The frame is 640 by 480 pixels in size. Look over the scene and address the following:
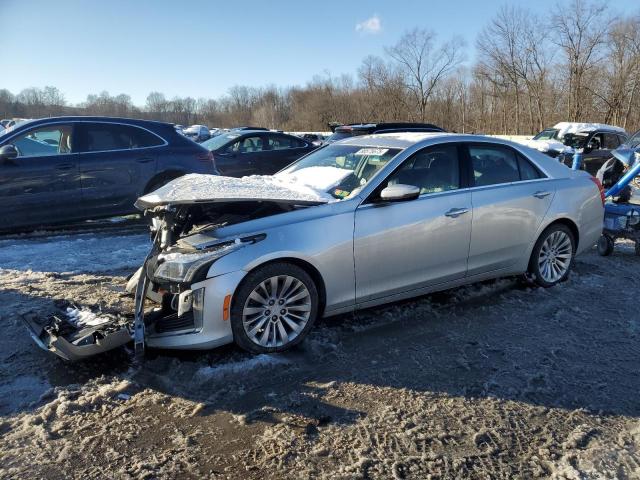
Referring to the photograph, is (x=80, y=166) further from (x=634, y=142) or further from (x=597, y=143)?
(x=597, y=143)

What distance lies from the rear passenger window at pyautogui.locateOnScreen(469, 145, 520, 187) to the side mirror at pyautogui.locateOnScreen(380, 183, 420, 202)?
3.22ft

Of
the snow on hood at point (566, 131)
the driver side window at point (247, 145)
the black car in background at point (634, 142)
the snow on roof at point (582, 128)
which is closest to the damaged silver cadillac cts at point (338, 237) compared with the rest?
the driver side window at point (247, 145)

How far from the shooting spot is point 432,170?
181 inches

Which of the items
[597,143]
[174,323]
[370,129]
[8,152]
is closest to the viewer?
[174,323]

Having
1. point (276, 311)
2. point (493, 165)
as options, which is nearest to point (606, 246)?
point (493, 165)

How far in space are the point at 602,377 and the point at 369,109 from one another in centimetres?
5412

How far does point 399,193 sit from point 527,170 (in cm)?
189

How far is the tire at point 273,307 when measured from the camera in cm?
361

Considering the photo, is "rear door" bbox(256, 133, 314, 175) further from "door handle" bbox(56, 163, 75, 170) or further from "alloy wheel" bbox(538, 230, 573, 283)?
"alloy wheel" bbox(538, 230, 573, 283)

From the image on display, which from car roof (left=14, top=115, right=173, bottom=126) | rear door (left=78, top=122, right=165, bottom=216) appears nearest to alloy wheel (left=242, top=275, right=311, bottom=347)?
rear door (left=78, top=122, right=165, bottom=216)

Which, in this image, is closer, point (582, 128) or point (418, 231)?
point (418, 231)

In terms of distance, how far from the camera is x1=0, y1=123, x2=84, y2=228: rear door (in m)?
7.23

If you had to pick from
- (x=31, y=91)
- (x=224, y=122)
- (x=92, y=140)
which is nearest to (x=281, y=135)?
(x=92, y=140)

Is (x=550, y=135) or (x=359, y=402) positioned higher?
(x=550, y=135)
